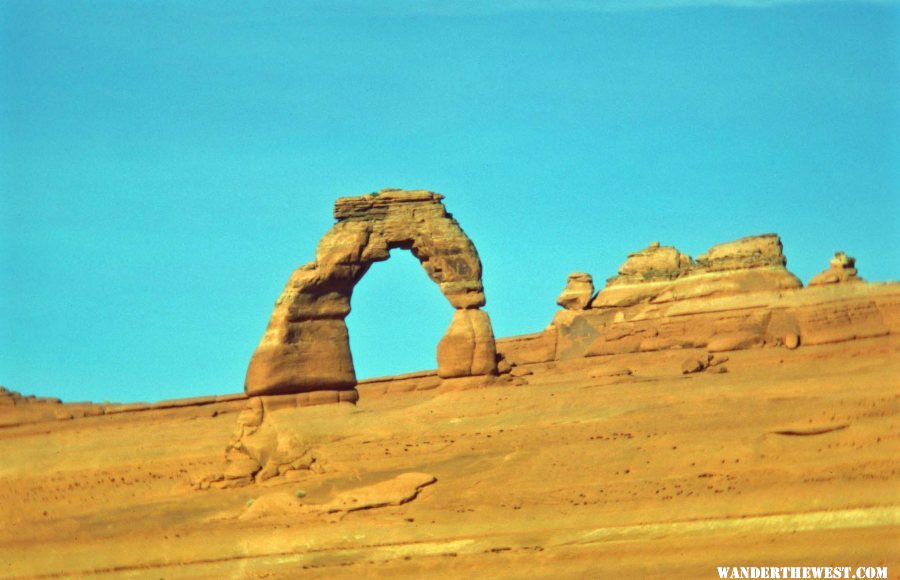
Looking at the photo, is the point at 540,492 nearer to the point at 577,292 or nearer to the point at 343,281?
the point at 343,281

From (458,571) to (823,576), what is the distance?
25.1ft

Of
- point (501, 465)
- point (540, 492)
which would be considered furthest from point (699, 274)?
point (540, 492)

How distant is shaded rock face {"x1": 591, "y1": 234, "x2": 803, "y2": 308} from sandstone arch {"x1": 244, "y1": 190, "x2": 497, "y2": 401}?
12738 mm

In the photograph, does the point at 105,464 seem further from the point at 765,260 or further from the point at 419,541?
the point at 765,260

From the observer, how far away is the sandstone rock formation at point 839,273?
5906 centimetres

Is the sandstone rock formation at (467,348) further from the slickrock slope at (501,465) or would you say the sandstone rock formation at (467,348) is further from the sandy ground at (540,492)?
the sandy ground at (540,492)

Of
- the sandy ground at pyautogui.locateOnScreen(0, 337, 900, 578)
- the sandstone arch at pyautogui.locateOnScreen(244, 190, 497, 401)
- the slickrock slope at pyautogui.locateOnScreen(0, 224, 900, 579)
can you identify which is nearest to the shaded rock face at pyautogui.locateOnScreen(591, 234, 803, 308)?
the slickrock slope at pyautogui.locateOnScreen(0, 224, 900, 579)

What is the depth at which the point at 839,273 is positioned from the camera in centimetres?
5925

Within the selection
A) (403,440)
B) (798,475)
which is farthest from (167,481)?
(798,475)

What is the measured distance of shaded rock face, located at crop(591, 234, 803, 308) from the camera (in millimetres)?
61094

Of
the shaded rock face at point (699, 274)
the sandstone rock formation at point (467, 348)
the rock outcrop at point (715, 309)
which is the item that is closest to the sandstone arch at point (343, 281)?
the sandstone rock formation at point (467, 348)

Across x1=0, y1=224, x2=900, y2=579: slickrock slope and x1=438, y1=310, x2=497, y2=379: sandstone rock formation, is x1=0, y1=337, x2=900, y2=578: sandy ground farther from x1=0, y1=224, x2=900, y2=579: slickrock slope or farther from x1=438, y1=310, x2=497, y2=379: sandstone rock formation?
x1=438, y1=310, x2=497, y2=379: sandstone rock formation

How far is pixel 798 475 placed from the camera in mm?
42188

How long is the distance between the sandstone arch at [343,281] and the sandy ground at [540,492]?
155 centimetres
